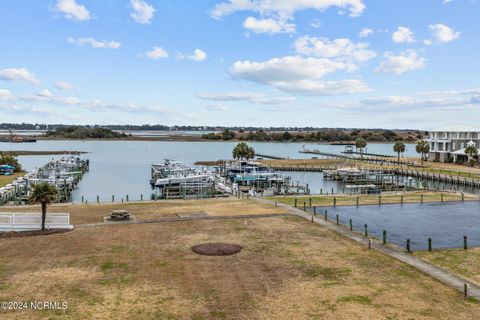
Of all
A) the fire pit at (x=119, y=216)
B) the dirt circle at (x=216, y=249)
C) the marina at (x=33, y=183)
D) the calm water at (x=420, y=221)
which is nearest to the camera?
the dirt circle at (x=216, y=249)

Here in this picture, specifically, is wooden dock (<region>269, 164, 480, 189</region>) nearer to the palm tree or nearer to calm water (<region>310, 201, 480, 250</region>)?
calm water (<region>310, 201, 480, 250</region>)

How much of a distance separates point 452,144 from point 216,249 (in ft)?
372

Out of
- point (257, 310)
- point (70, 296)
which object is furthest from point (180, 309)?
point (70, 296)

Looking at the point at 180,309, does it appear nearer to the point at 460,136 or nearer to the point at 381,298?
the point at 381,298

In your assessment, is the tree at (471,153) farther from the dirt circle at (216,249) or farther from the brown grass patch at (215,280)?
the dirt circle at (216,249)

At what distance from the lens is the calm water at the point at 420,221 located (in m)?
33.6

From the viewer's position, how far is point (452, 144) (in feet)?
404

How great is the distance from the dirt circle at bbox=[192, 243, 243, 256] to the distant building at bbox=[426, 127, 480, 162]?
106m

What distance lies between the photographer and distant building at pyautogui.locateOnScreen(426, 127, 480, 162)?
121 meters

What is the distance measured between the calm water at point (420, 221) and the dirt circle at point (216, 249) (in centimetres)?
1225

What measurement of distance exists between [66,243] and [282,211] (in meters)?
21.0

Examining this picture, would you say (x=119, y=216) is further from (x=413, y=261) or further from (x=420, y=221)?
(x=420, y=221)

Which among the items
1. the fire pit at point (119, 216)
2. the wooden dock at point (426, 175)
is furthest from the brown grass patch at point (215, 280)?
the wooden dock at point (426, 175)

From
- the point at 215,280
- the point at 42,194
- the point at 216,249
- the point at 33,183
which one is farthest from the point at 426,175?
the point at 215,280
